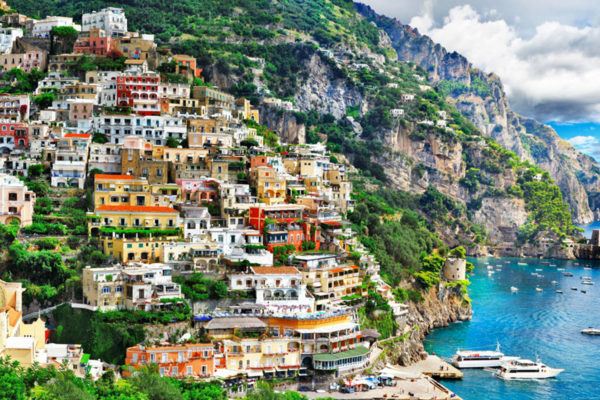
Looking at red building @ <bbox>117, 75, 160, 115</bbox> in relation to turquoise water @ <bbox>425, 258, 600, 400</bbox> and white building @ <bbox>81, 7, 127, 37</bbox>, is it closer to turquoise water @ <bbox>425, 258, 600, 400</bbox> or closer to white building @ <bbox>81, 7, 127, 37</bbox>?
white building @ <bbox>81, 7, 127, 37</bbox>

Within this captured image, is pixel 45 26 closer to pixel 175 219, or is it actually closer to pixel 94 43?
pixel 94 43

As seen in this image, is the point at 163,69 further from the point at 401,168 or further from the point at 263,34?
the point at 401,168

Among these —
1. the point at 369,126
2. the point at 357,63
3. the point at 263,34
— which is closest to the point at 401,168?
the point at 369,126

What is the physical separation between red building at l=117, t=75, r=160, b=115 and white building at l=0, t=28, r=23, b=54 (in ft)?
52.0

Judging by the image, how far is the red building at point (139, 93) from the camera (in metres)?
63.7

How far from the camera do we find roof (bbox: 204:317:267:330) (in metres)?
41.9

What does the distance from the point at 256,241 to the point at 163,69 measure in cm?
2752

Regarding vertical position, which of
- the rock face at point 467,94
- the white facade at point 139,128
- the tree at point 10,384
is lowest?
the tree at point 10,384

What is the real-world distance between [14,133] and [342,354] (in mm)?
30456

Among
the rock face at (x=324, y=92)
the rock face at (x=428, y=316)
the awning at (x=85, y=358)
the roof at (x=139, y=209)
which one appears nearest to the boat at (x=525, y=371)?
the rock face at (x=428, y=316)

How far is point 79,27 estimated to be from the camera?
81.1 meters

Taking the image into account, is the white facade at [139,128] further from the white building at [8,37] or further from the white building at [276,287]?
the white building at [8,37]

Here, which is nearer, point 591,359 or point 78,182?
point 78,182

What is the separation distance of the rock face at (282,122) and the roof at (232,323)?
46.0 meters
